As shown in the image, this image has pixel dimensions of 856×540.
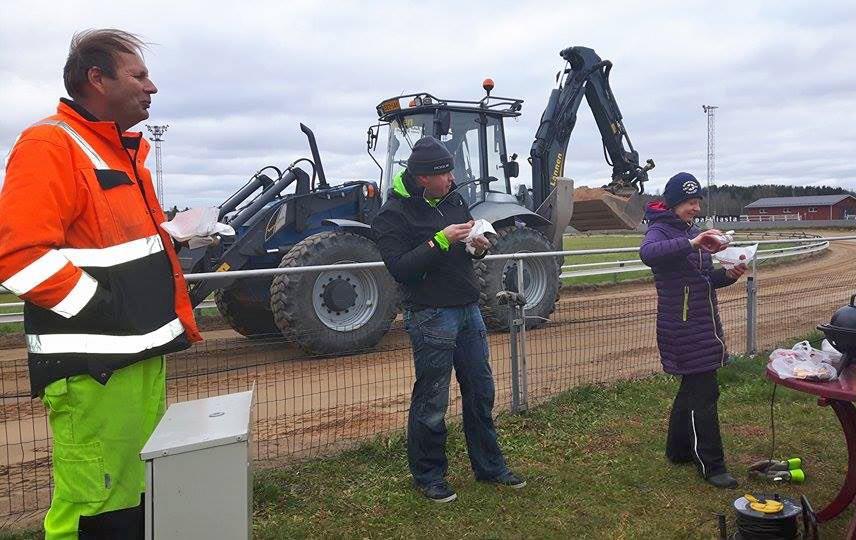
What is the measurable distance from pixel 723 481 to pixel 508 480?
1294mm

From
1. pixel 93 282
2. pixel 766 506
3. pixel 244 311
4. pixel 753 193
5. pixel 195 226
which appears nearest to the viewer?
pixel 93 282

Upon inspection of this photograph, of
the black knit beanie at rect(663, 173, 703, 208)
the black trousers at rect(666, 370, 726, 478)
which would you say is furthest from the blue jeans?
the black knit beanie at rect(663, 173, 703, 208)

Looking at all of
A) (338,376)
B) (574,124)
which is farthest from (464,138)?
(338,376)

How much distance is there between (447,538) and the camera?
3.58m

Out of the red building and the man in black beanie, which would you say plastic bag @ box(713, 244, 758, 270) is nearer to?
the man in black beanie

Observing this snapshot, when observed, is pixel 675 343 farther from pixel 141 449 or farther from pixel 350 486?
pixel 141 449

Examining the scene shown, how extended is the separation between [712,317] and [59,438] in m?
3.56

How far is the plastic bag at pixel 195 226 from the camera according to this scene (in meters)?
2.58

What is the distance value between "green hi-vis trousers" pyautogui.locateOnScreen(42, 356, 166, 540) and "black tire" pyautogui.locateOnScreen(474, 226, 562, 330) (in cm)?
651

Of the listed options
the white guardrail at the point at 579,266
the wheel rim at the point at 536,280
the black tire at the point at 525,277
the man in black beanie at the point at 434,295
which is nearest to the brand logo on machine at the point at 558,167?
the black tire at the point at 525,277

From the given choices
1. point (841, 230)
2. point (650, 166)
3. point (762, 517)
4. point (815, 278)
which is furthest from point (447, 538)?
point (841, 230)

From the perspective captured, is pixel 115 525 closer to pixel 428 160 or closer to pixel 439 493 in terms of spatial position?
pixel 439 493

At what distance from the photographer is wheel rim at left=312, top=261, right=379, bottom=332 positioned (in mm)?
7953

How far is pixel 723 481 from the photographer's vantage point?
13.5 ft
